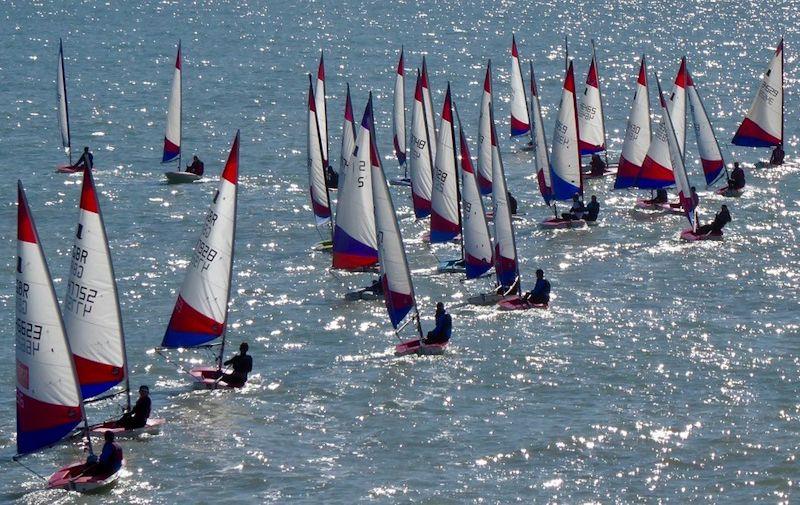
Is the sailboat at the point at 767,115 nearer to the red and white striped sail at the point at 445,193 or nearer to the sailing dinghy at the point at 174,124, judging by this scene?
the red and white striped sail at the point at 445,193

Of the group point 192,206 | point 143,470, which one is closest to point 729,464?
point 143,470

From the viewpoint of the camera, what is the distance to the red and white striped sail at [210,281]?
41.7 m

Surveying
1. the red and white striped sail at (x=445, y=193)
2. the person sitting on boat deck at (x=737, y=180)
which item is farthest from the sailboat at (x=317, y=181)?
the person sitting on boat deck at (x=737, y=180)

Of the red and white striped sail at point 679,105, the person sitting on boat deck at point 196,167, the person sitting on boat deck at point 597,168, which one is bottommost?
the person sitting on boat deck at point 196,167

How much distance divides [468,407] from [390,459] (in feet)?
13.1

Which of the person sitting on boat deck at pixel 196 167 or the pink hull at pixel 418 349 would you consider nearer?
the pink hull at pixel 418 349

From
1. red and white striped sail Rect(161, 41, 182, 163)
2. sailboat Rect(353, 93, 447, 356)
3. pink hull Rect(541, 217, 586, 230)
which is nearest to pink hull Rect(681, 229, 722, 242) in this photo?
pink hull Rect(541, 217, 586, 230)

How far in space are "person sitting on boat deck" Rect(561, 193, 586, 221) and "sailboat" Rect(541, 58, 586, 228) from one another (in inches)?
50.2

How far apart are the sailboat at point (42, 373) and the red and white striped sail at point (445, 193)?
67.9 feet

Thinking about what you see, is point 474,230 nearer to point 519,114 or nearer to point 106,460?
point 106,460

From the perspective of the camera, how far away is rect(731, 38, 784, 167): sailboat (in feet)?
244

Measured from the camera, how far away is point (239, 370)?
41125 millimetres

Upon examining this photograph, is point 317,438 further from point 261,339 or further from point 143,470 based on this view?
point 261,339

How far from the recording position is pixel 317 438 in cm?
3778
